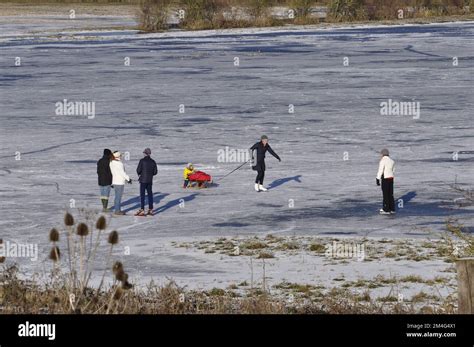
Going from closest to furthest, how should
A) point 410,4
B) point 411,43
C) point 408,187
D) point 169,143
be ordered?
point 408,187
point 169,143
point 411,43
point 410,4

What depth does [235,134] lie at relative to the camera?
25984mm

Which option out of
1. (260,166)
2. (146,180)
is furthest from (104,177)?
(260,166)

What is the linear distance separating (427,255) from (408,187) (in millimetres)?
5258

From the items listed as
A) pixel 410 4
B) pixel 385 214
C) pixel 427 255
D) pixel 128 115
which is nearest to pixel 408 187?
pixel 385 214

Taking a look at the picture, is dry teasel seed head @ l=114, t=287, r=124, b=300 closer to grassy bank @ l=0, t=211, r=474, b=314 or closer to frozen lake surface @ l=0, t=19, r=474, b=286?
grassy bank @ l=0, t=211, r=474, b=314

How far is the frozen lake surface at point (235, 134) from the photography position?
57.2 feet

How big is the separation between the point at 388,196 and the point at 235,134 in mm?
8517

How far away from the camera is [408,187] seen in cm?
2016

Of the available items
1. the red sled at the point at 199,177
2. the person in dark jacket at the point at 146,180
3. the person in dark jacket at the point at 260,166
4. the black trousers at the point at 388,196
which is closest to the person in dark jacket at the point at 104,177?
the person in dark jacket at the point at 146,180

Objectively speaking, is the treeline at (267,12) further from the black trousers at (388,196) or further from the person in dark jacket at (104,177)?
the black trousers at (388,196)

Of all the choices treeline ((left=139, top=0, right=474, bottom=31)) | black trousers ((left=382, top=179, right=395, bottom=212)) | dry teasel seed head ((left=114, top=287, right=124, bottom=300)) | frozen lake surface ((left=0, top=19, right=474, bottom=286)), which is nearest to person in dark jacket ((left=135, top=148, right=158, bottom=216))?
frozen lake surface ((left=0, top=19, right=474, bottom=286))

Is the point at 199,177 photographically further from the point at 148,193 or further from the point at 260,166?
the point at 148,193

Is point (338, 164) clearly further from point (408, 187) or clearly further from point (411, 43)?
point (411, 43)

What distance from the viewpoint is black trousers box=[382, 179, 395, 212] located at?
59.0 feet
